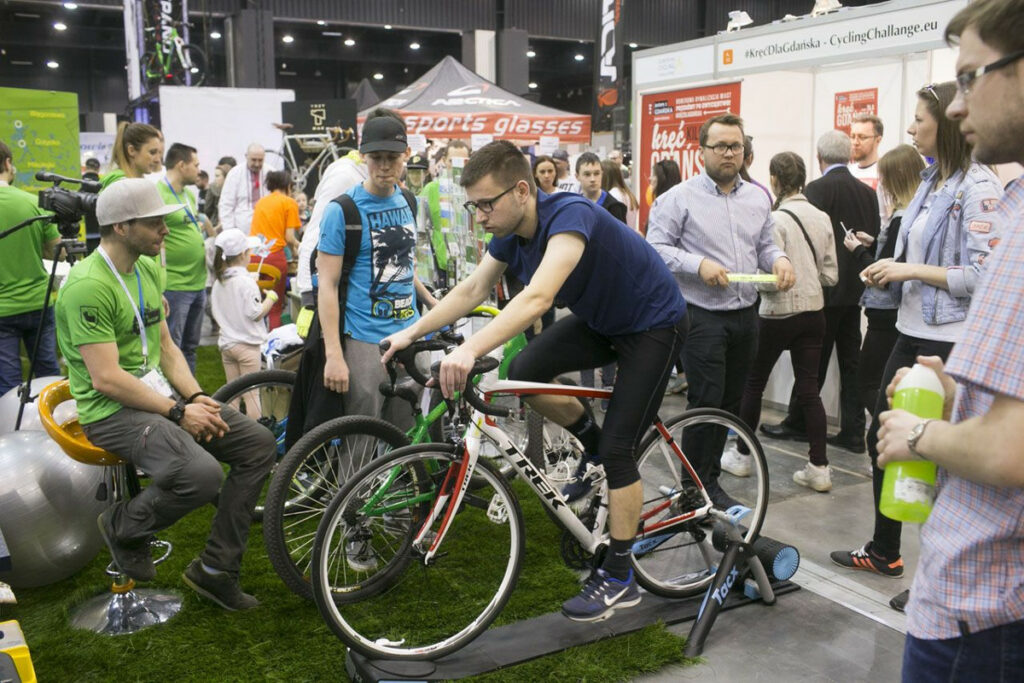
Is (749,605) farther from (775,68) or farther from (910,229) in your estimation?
(775,68)

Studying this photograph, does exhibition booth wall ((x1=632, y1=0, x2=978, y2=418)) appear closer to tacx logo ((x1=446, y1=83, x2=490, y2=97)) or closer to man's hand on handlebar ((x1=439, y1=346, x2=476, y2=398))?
man's hand on handlebar ((x1=439, y1=346, x2=476, y2=398))

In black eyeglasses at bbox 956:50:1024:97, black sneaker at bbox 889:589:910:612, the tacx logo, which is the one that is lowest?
black sneaker at bbox 889:589:910:612

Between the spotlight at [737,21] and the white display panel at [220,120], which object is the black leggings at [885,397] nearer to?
the spotlight at [737,21]

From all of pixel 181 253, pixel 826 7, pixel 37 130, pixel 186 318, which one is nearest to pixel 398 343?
pixel 181 253

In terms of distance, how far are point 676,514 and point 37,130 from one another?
6244mm

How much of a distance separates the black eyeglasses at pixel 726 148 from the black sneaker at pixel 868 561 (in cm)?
185

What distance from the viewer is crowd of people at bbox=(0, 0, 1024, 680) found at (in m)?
1.27

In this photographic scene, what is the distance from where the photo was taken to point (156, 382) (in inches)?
127

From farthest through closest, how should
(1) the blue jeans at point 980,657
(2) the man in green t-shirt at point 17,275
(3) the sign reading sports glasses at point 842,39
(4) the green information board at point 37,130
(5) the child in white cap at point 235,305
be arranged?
1. (4) the green information board at point 37,130
2. (3) the sign reading sports glasses at point 842,39
3. (5) the child in white cap at point 235,305
4. (2) the man in green t-shirt at point 17,275
5. (1) the blue jeans at point 980,657

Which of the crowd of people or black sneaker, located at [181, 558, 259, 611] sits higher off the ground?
the crowd of people

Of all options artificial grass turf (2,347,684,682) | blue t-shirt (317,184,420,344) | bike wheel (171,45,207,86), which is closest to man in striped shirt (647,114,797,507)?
artificial grass turf (2,347,684,682)

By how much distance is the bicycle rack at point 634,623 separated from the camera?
2930 millimetres

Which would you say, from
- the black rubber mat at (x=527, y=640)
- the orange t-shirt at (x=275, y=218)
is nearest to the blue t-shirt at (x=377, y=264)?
the black rubber mat at (x=527, y=640)

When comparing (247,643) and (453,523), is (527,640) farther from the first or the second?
(247,643)
